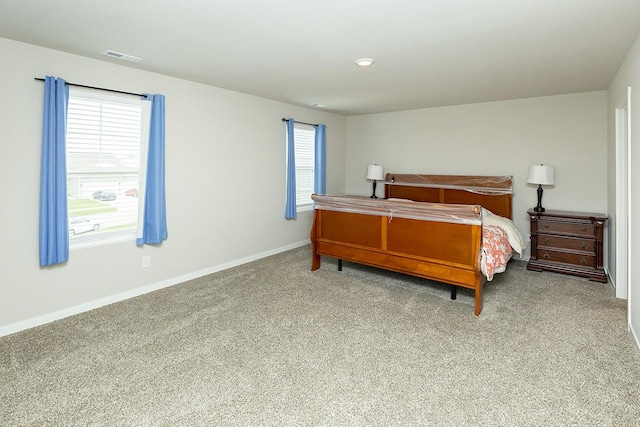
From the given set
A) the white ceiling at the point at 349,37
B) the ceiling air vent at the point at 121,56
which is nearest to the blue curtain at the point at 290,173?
the white ceiling at the point at 349,37

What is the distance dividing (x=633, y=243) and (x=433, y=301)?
5.30 feet

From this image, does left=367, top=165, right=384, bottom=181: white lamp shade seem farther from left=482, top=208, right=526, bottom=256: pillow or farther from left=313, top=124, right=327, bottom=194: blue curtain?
left=482, top=208, right=526, bottom=256: pillow

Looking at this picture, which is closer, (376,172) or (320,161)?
(320,161)

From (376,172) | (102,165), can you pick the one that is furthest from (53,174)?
(376,172)

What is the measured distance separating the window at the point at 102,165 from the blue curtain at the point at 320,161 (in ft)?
9.49

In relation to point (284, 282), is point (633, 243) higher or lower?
higher

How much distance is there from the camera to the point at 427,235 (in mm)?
3471

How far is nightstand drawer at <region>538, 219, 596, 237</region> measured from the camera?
4.17 m

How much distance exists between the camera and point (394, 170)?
612 centimetres

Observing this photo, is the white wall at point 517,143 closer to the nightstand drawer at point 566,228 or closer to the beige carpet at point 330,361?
the nightstand drawer at point 566,228

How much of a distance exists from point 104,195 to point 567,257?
5.15m

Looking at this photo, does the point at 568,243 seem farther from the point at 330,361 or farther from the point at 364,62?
the point at 330,361

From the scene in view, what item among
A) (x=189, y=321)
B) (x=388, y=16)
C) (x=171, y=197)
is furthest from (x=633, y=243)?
(x=171, y=197)

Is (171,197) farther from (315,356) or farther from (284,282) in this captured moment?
(315,356)
